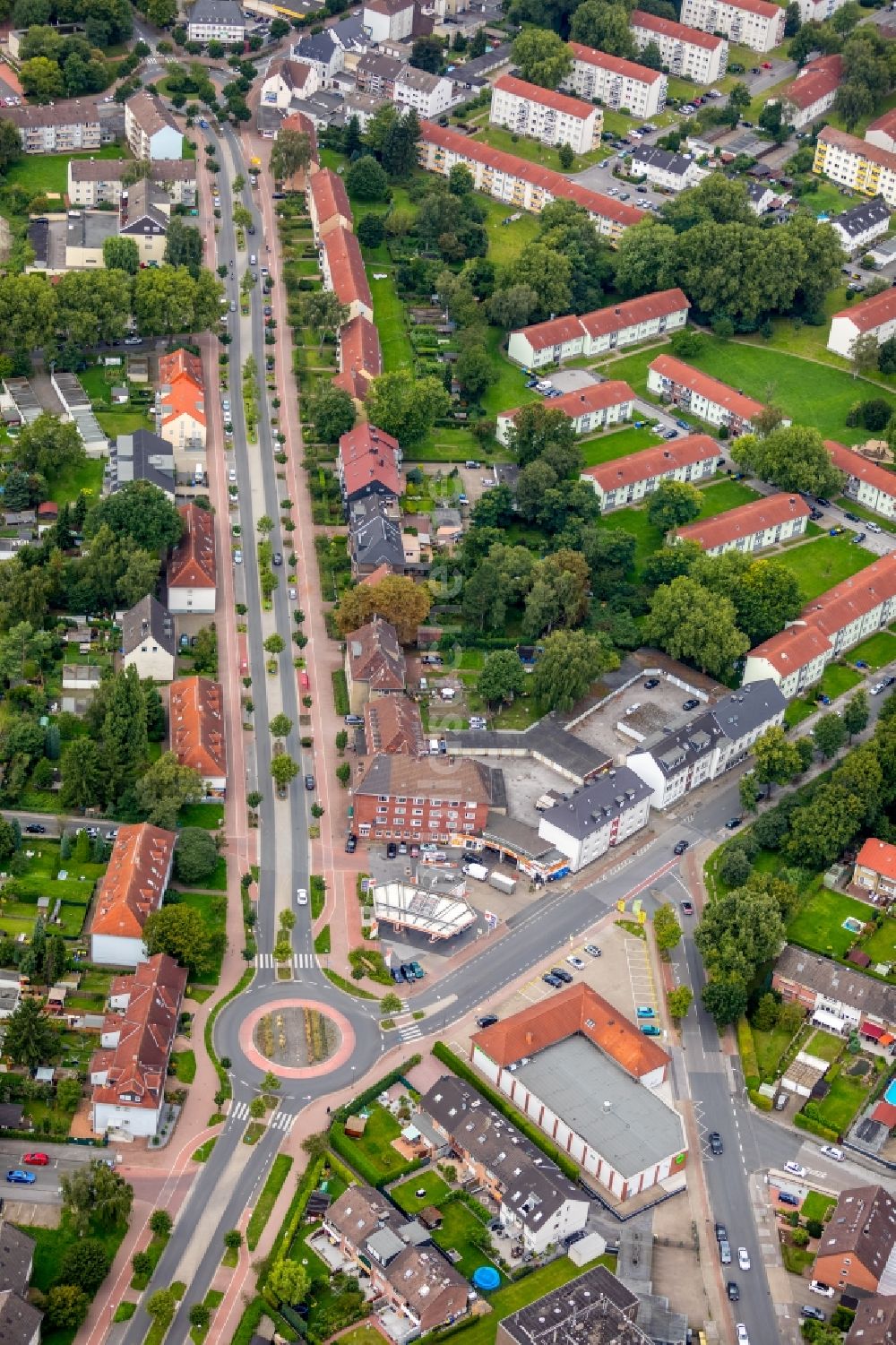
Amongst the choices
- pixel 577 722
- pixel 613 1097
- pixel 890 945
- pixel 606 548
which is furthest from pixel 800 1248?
pixel 606 548

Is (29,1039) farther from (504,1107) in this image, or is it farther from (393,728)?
(393,728)

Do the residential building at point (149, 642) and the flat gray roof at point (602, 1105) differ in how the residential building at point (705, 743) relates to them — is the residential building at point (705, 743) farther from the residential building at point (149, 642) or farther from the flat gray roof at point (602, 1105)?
the residential building at point (149, 642)

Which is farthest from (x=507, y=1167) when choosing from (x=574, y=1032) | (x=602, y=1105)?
(x=574, y=1032)

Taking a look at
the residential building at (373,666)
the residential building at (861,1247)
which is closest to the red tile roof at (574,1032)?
the residential building at (861,1247)

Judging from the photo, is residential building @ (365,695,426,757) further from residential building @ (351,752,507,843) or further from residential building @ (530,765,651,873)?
residential building @ (530,765,651,873)

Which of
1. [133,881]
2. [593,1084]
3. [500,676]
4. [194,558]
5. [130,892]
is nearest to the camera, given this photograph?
[593,1084]

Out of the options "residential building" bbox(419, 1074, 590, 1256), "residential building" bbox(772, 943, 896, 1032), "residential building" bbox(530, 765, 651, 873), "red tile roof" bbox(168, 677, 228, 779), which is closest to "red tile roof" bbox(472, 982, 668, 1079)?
"residential building" bbox(419, 1074, 590, 1256)

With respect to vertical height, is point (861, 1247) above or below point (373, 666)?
below
